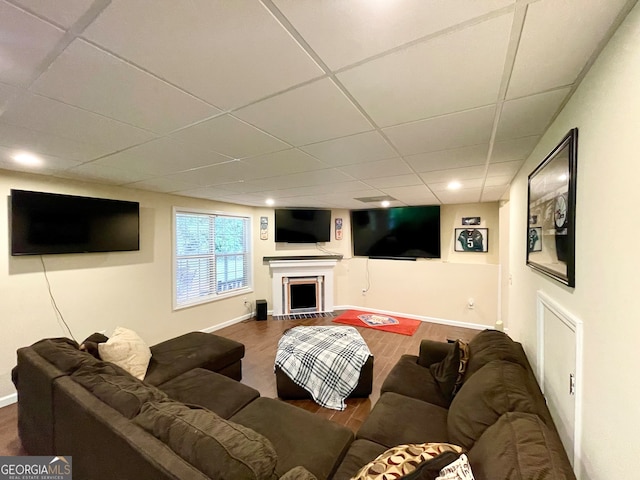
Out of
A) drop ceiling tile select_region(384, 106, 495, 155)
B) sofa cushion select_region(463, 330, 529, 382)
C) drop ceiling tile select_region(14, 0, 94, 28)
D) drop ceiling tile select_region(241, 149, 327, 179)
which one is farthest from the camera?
drop ceiling tile select_region(241, 149, 327, 179)

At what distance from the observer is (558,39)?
864 mm

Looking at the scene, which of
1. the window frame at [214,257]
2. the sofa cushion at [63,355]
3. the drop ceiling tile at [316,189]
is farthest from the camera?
the window frame at [214,257]

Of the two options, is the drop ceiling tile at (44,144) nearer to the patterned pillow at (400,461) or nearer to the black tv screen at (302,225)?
the patterned pillow at (400,461)

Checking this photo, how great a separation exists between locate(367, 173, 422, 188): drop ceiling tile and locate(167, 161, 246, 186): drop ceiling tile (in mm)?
1436

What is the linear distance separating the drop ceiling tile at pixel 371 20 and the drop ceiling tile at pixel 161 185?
2.65 m

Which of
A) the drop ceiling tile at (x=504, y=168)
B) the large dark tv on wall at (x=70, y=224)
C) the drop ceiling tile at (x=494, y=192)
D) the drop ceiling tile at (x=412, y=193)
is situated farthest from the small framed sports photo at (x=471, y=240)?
the large dark tv on wall at (x=70, y=224)

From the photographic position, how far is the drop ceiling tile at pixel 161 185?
3.01 meters

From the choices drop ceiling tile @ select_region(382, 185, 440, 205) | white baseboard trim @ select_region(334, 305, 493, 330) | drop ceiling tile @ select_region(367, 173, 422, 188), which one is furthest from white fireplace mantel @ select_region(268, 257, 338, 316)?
drop ceiling tile @ select_region(367, 173, 422, 188)

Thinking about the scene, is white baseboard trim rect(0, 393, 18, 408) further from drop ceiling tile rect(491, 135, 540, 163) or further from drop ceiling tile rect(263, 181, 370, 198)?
drop ceiling tile rect(491, 135, 540, 163)

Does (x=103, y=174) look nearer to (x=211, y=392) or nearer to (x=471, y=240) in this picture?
(x=211, y=392)

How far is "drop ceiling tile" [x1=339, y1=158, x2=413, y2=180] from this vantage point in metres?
2.33

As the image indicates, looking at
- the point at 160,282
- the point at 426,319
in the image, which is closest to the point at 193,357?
the point at 160,282

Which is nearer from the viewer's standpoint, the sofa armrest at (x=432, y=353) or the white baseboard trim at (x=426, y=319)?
the sofa armrest at (x=432, y=353)

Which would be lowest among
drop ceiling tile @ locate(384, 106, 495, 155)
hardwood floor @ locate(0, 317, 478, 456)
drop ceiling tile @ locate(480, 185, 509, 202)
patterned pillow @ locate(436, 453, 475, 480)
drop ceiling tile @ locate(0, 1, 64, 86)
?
hardwood floor @ locate(0, 317, 478, 456)
